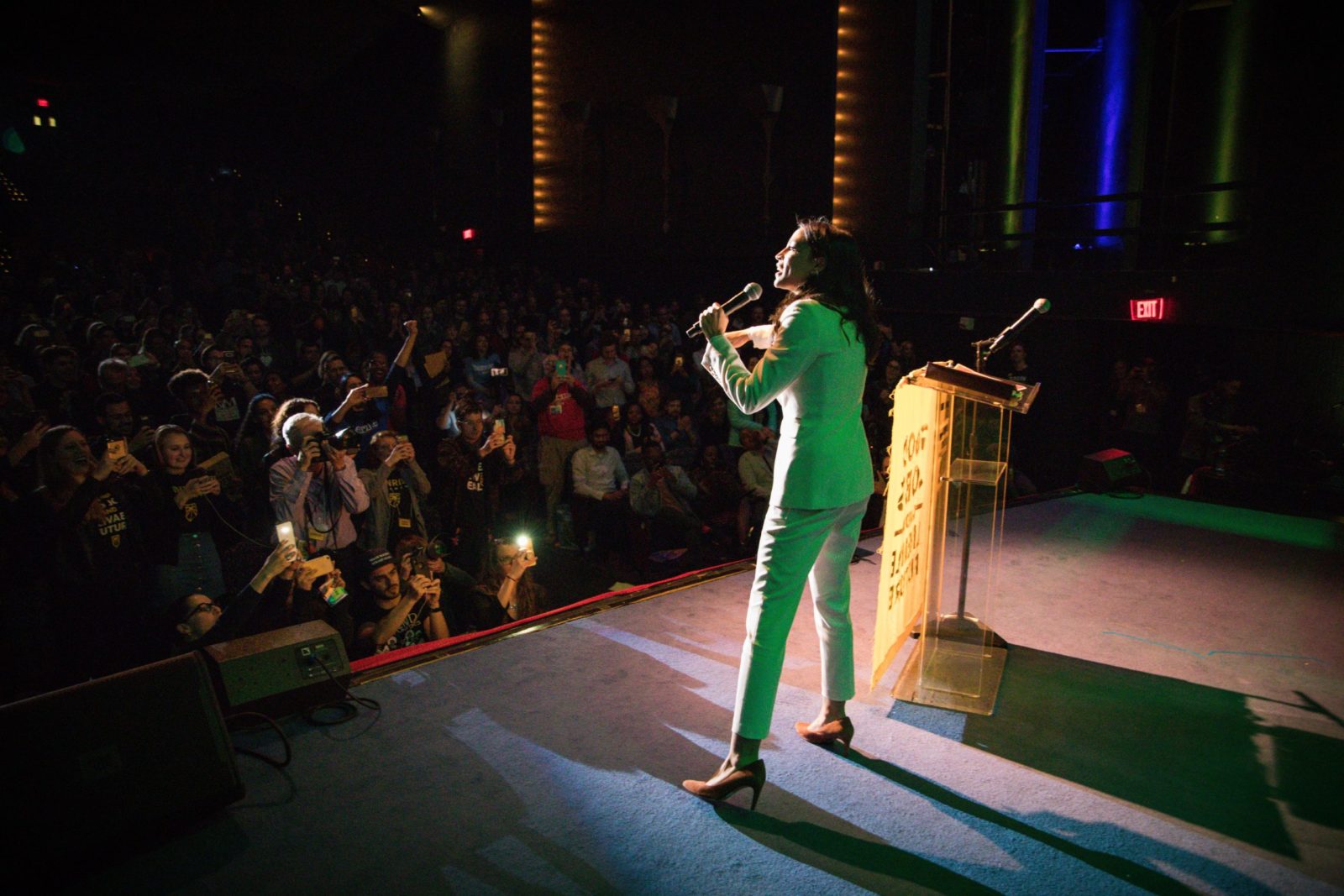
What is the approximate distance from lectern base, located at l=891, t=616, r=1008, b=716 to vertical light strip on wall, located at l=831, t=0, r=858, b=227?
24.4ft

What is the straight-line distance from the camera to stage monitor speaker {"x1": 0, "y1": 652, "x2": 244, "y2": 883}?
5.84ft

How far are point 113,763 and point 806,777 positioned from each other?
5.43 ft

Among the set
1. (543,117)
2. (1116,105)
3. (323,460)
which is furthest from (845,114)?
(323,460)

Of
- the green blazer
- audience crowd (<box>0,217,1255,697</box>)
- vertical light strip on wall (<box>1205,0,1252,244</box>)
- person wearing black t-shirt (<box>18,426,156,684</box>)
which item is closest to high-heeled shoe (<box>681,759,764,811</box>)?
the green blazer

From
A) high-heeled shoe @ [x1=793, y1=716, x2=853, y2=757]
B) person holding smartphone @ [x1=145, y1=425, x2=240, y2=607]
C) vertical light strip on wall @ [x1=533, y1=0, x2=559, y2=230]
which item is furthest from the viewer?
vertical light strip on wall @ [x1=533, y1=0, x2=559, y2=230]

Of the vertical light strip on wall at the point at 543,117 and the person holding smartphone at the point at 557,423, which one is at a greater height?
the vertical light strip on wall at the point at 543,117

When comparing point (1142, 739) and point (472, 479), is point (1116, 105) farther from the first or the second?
point (1142, 739)

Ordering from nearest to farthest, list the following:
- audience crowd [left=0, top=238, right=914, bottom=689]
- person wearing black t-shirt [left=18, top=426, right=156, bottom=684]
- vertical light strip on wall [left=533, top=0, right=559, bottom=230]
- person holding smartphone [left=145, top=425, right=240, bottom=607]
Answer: person wearing black t-shirt [left=18, top=426, right=156, bottom=684], audience crowd [left=0, top=238, right=914, bottom=689], person holding smartphone [left=145, top=425, right=240, bottom=607], vertical light strip on wall [left=533, top=0, right=559, bottom=230]

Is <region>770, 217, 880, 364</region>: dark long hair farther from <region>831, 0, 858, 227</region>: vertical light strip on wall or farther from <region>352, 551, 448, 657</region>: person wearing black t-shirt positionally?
<region>831, 0, 858, 227</region>: vertical light strip on wall

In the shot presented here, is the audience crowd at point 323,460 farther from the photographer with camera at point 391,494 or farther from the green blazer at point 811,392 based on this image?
the green blazer at point 811,392

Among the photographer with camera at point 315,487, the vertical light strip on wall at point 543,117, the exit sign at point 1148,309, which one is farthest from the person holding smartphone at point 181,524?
the vertical light strip on wall at point 543,117

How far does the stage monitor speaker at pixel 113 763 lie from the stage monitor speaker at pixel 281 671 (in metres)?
0.33

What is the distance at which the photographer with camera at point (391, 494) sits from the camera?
13.4 feet

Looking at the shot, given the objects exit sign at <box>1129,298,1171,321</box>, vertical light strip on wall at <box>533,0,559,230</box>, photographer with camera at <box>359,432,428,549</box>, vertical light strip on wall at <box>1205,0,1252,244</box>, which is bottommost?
photographer with camera at <box>359,432,428,549</box>
